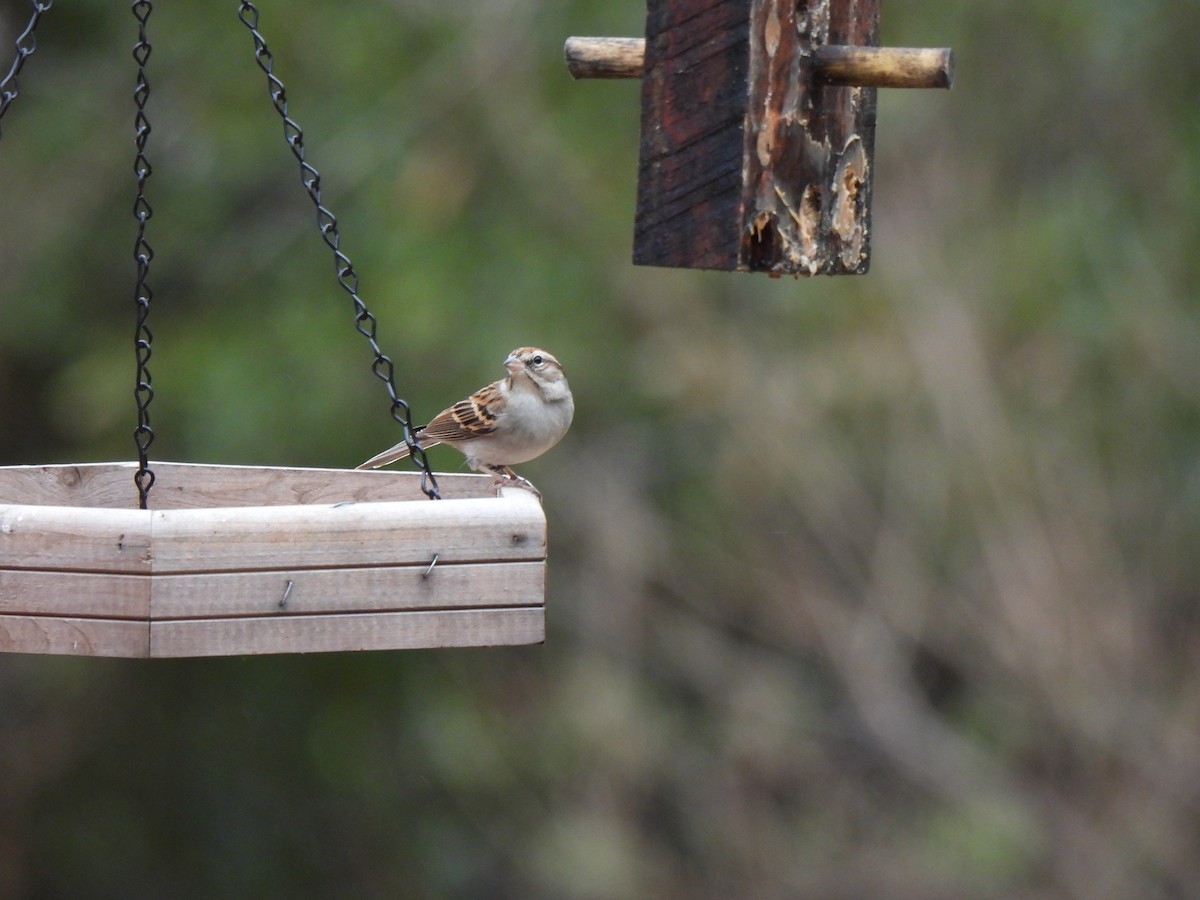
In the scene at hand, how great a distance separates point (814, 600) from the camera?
25.4ft

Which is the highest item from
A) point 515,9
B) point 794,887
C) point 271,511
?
point 515,9

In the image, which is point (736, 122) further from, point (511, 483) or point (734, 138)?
point (511, 483)

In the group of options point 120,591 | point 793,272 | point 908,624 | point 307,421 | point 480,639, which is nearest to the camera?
point 120,591

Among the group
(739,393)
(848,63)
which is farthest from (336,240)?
(739,393)

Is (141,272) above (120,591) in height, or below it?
above

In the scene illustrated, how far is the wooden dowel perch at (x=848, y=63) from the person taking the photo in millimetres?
3094

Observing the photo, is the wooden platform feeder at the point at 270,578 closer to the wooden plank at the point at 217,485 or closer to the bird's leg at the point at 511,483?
→ the bird's leg at the point at 511,483

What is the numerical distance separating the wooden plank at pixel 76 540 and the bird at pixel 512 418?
6.23 feet

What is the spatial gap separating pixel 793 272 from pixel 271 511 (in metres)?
1.21

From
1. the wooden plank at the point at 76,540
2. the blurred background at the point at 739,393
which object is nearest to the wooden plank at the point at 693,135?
the wooden plank at the point at 76,540

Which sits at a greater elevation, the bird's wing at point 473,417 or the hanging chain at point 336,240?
the hanging chain at point 336,240

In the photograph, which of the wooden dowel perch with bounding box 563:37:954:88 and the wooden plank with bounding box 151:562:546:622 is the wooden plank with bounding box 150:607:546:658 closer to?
the wooden plank with bounding box 151:562:546:622

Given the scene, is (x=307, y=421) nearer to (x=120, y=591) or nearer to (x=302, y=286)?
(x=302, y=286)

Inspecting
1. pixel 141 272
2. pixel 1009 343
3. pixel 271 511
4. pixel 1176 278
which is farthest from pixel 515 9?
pixel 271 511
